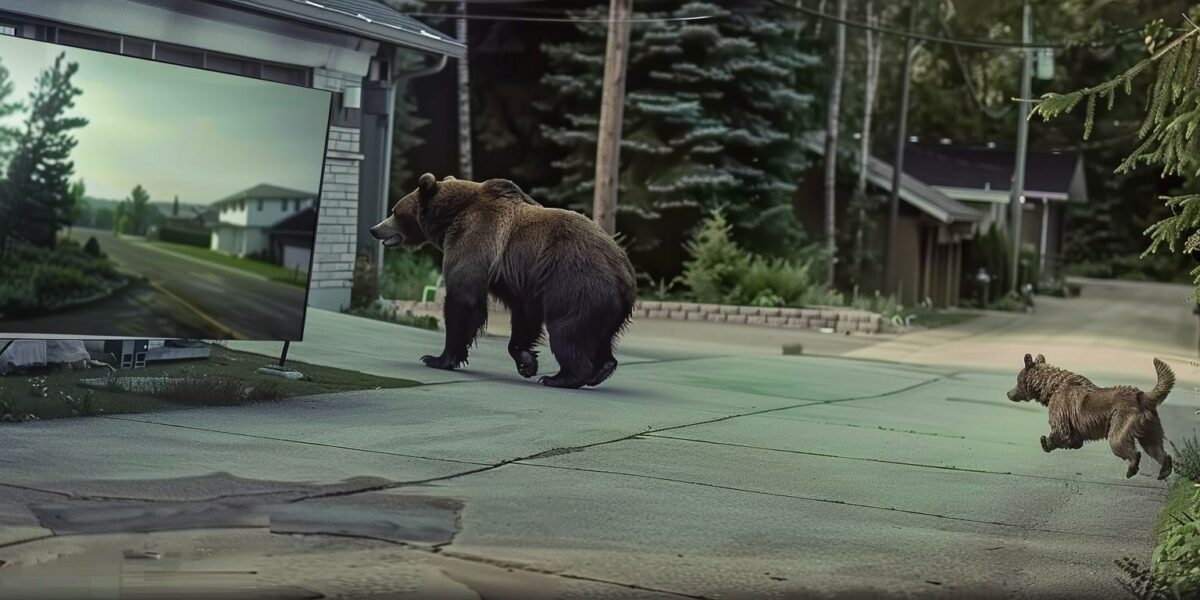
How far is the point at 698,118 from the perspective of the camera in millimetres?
15938

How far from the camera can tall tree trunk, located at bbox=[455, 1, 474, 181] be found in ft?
37.0

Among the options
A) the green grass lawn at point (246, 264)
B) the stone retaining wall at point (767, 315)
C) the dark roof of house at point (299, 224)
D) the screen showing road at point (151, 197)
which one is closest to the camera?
the screen showing road at point (151, 197)

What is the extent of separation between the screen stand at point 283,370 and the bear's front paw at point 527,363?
1.26 m

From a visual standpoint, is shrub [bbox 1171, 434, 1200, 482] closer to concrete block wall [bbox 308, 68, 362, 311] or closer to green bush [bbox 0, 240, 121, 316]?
concrete block wall [bbox 308, 68, 362, 311]

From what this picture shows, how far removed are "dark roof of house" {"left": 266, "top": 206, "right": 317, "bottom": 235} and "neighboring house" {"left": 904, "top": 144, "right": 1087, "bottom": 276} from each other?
24209 millimetres

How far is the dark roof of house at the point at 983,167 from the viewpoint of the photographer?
3222 cm

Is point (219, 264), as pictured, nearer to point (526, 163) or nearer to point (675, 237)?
point (526, 163)

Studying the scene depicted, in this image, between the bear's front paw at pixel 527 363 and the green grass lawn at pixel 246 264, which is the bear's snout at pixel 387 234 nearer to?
the green grass lawn at pixel 246 264

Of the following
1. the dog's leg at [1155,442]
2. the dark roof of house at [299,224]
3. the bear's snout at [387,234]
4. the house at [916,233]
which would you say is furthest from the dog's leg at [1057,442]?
the house at [916,233]

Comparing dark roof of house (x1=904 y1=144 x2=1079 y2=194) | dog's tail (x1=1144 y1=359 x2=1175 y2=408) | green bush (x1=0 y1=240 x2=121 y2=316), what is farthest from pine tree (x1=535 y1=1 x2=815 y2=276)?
dark roof of house (x1=904 y1=144 x2=1079 y2=194)

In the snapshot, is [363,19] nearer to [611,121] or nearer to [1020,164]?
[611,121]

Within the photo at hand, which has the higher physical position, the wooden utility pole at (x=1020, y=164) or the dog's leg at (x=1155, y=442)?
the wooden utility pole at (x=1020, y=164)

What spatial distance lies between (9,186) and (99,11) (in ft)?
3.15

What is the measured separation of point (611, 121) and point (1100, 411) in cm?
486
